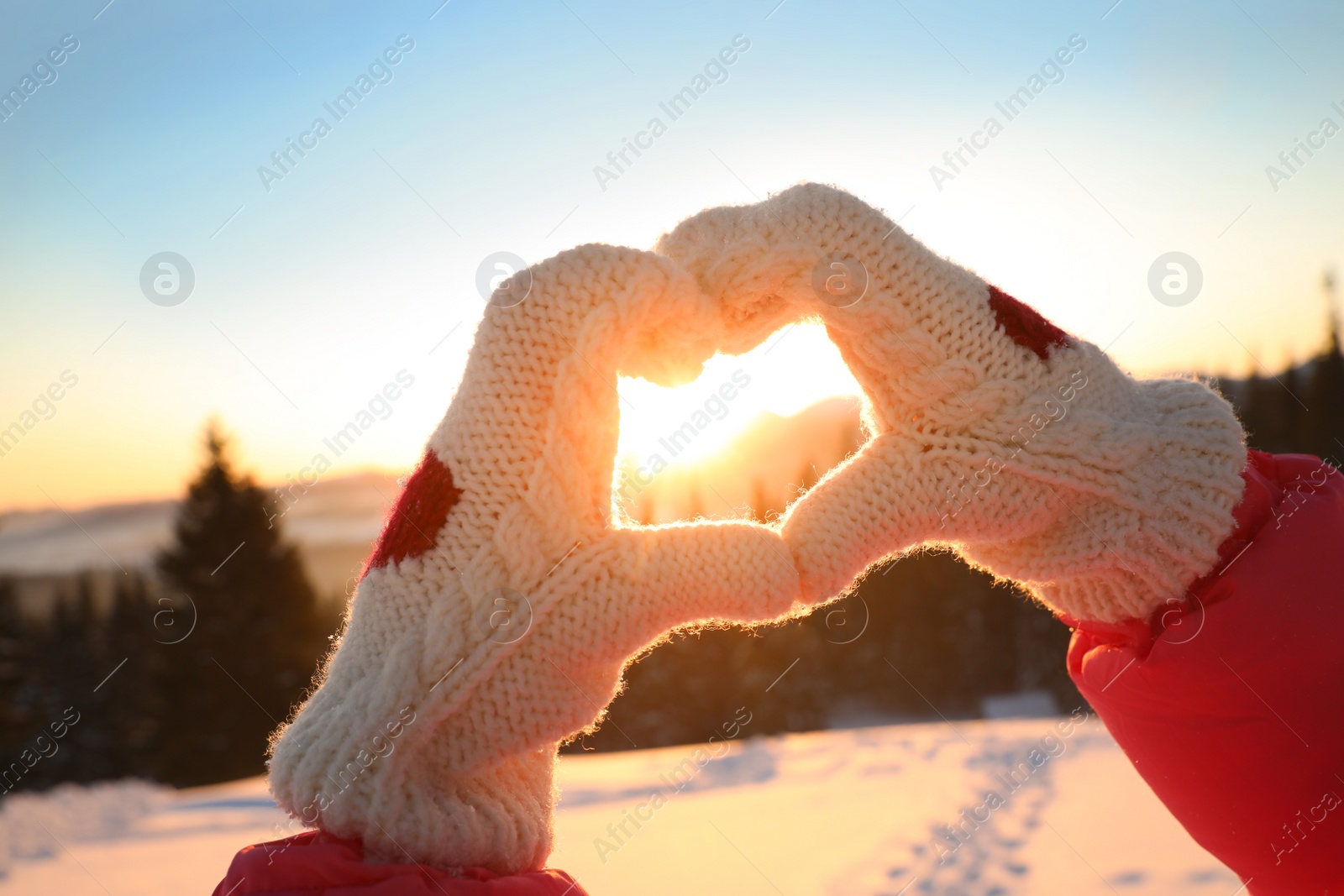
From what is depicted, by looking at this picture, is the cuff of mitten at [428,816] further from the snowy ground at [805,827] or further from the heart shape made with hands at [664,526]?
the snowy ground at [805,827]

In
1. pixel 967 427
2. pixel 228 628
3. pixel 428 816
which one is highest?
pixel 228 628

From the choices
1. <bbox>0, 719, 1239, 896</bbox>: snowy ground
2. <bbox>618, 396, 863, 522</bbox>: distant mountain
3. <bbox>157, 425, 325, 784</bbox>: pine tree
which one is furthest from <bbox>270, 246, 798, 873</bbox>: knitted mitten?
<bbox>157, 425, 325, 784</bbox>: pine tree

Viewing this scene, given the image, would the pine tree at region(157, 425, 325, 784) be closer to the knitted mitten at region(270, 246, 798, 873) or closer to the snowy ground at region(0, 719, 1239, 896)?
the snowy ground at region(0, 719, 1239, 896)

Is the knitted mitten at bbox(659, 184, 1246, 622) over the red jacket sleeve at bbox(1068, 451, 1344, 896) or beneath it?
over

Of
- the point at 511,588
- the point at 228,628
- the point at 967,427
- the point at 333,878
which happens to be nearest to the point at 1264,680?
the point at 967,427

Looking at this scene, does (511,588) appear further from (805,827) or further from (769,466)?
(769,466)
